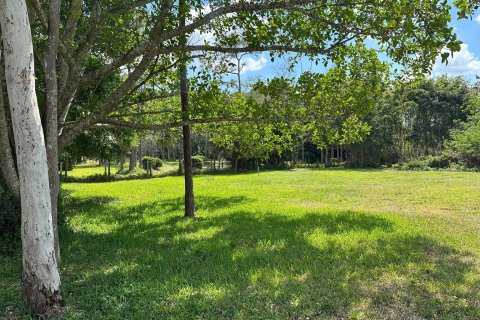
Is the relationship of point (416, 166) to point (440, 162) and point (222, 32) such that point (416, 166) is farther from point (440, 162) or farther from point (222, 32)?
point (222, 32)

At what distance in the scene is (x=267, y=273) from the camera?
478 centimetres

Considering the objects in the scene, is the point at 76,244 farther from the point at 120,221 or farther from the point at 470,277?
the point at 470,277

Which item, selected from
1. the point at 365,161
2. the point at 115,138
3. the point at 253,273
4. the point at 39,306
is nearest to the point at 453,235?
the point at 253,273

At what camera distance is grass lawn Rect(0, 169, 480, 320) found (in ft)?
12.4

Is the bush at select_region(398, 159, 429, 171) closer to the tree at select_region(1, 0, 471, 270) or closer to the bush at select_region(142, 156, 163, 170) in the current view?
the bush at select_region(142, 156, 163, 170)

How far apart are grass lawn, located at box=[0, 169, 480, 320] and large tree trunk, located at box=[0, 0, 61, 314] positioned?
44cm

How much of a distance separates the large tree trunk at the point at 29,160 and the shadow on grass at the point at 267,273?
0.47m

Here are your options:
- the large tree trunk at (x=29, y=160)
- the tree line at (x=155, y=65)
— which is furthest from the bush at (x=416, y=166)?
the large tree trunk at (x=29, y=160)

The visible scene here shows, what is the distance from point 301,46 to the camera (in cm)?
614

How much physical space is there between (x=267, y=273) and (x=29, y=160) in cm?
310

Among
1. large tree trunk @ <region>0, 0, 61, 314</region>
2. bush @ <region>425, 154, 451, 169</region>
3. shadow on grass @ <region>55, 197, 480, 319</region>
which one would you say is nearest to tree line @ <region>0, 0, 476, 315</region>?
large tree trunk @ <region>0, 0, 61, 314</region>

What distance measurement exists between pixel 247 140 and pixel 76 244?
A: 204 inches

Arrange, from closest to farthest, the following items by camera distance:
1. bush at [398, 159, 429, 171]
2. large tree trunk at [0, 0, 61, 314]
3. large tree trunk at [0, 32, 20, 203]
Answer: large tree trunk at [0, 0, 61, 314], large tree trunk at [0, 32, 20, 203], bush at [398, 159, 429, 171]

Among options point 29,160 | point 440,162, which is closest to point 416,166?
point 440,162
